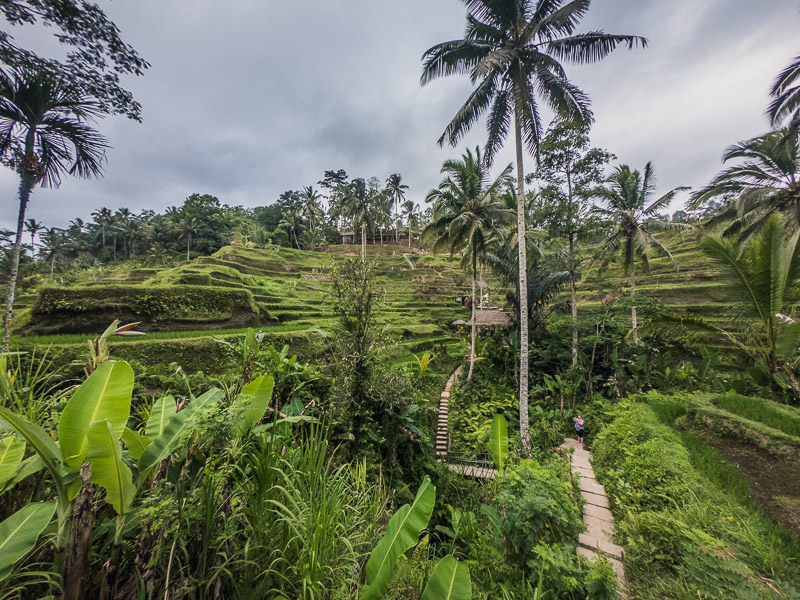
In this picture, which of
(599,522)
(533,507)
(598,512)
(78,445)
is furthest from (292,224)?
(78,445)

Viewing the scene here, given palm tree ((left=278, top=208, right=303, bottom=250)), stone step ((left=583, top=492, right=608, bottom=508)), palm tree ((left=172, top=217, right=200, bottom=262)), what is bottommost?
stone step ((left=583, top=492, right=608, bottom=508))

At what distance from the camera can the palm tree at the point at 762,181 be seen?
1036 centimetres

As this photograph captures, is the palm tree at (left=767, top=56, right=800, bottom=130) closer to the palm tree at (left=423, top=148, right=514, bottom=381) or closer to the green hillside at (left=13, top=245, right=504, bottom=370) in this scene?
the palm tree at (left=423, top=148, right=514, bottom=381)

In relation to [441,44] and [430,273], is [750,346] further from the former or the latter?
[430,273]

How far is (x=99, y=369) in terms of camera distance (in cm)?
156

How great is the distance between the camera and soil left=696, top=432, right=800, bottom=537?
12.1 feet

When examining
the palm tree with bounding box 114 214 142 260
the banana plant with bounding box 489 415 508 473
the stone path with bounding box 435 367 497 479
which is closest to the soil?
the banana plant with bounding box 489 415 508 473

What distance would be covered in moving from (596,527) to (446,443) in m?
6.35

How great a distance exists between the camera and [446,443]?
11430 mm

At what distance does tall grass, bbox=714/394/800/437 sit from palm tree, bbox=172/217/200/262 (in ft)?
150

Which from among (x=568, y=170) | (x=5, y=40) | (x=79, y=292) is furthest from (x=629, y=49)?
(x=79, y=292)

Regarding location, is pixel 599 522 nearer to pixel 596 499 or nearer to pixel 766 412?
pixel 596 499

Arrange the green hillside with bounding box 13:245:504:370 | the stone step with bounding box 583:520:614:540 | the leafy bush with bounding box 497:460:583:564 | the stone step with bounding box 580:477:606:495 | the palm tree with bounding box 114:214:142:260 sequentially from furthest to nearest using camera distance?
1. the palm tree with bounding box 114:214:142:260
2. the green hillside with bounding box 13:245:504:370
3. the stone step with bounding box 580:477:606:495
4. the stone step with bounding box 583:520:614:540
5. the leafy bush with bounding box 497:460:583:564

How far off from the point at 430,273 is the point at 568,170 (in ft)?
73.5
